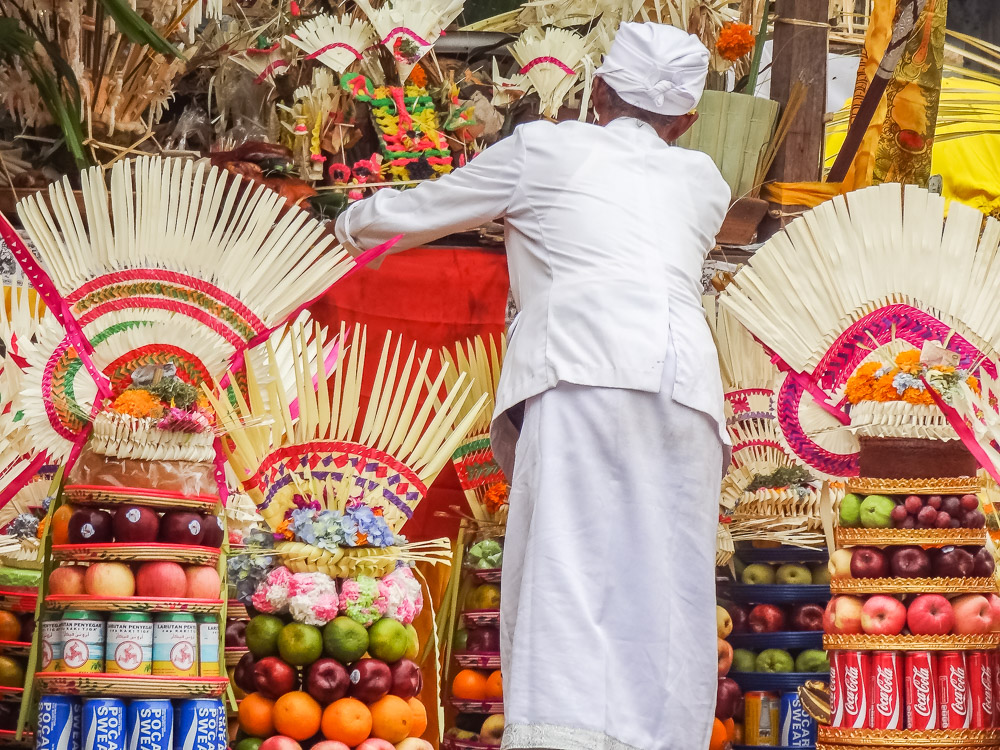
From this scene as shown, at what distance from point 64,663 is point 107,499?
31cm

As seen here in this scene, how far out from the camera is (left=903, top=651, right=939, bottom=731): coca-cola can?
2.91 m

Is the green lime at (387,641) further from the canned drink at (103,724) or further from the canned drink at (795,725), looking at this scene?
the canned drink at (795,725)

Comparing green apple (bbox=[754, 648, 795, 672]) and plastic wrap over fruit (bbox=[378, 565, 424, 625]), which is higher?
plastic wrap over fruit (bbox=[378, 565, 424, 625])

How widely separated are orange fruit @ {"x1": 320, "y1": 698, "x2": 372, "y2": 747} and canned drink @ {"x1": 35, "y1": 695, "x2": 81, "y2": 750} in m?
0.48

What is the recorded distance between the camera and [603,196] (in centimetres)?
268

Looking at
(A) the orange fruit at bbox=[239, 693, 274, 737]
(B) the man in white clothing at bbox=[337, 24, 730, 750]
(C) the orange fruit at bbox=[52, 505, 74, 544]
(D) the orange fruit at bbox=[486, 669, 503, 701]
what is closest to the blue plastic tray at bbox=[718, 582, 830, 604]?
(D) the orange fruit at bbox=[486, 669, 503, 701]

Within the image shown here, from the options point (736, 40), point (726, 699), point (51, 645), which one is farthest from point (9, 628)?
point (736, 40)

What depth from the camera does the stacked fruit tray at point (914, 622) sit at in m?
2.91

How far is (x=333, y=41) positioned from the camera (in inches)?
170

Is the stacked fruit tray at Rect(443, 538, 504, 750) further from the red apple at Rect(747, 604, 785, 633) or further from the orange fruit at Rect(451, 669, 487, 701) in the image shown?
the red apple at Rect(747, 604, 785, 633)

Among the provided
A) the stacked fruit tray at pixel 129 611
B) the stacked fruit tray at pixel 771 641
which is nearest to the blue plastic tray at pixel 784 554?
the stacked fruit tray at pixel 771 641

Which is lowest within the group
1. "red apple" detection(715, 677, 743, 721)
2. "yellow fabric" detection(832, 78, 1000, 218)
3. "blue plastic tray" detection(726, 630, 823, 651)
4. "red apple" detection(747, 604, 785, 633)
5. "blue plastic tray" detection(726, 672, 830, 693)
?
"red apple" detection(715, 677, 743, 721)

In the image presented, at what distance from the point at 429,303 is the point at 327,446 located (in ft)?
3.45

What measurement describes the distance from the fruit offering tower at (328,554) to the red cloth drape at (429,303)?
0.67 metres
